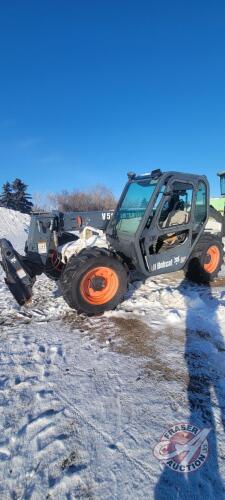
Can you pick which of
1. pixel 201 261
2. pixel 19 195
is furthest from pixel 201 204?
pixel 19 195

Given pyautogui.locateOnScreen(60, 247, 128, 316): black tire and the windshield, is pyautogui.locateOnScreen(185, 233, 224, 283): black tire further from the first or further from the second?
pyautogui.locateOnScreen(60, 247, 128, 316): black tire

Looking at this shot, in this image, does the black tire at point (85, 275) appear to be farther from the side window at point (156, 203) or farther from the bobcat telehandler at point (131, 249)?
the side window at point (156, 203)

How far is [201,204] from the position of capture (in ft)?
19.1

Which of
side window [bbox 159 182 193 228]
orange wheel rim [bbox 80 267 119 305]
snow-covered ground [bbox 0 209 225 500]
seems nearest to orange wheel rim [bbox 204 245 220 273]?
side window [bbox 159 182 193 228]

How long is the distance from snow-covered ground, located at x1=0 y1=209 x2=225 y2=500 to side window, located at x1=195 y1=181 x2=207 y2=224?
1721 mm

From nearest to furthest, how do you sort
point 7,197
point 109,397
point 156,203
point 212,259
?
point 109,397
point 156,203
point 212,259
point 7,197

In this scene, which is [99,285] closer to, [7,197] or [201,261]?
[201,261]

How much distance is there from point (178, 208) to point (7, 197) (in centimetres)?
3960

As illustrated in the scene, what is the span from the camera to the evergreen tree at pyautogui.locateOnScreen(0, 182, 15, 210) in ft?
135

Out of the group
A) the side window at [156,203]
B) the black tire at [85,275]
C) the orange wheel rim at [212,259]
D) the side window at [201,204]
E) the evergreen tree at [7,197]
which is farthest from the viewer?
the evergreen tree at [7,197]

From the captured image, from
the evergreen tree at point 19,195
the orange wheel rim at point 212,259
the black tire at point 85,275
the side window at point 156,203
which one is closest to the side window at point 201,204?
the orange wheel rim at point 212,259

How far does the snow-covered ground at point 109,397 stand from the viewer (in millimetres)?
2066

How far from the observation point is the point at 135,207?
5.46 meters

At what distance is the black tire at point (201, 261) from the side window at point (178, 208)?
852 millimetres
